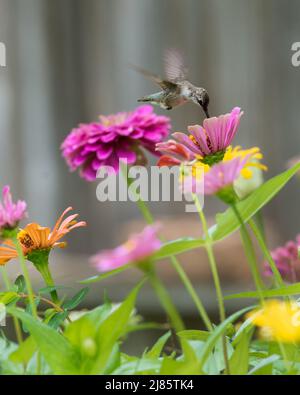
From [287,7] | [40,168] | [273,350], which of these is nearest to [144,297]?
[40,168]

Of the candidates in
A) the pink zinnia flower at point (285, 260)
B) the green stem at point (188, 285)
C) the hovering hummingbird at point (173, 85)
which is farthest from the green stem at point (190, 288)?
the pink zinnia flower at point (285, 260)

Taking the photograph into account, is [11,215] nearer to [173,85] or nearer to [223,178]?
[223,178]

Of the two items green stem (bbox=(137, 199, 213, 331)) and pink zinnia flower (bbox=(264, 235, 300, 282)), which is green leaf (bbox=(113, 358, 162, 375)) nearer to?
green stem (bbox=(137, 199, 213, 331))

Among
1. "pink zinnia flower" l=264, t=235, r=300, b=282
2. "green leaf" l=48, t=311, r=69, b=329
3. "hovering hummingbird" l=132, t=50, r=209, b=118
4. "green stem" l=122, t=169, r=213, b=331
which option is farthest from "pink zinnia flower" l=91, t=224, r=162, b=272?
"pink zinnia flower" l=264, t=235, r=300, b=282

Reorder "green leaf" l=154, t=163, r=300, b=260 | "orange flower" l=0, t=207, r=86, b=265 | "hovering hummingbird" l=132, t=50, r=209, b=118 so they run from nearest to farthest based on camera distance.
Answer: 1. "green leaf" l=154, t=163, r=300, b=260
2. "orange flower" l=0, t=207, r=86, b=265
3. "hovering hummingbird" l=132, t=50, r=209, b=118

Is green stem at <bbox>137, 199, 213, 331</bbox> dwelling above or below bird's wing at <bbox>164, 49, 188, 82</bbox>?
below

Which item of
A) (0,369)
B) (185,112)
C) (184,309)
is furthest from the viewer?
(185,112)

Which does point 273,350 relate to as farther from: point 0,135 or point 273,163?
point 0,135
